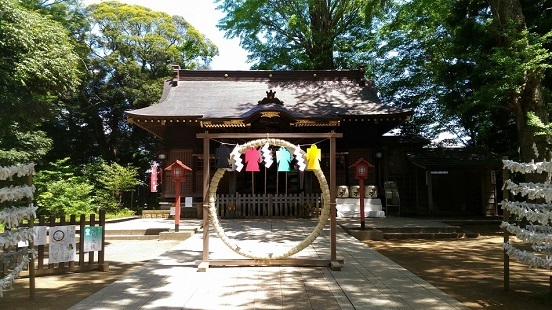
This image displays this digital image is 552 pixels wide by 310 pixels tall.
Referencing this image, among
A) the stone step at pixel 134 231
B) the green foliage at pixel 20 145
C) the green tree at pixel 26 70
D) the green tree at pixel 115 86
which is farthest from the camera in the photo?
the green tree at pixel 115 86

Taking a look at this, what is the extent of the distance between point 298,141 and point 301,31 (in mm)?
12524

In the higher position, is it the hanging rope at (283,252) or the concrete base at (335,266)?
the hanging rope at (283,252)

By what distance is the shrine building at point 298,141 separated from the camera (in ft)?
46.8

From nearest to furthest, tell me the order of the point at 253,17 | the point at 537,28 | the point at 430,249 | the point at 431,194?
the point at 430,249, the point at 537,28, the point at 431,194, the point at 253,17

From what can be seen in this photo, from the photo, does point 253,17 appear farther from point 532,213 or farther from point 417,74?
point 532,213

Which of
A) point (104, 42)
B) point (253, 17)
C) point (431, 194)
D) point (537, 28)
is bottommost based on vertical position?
point (431, 194)

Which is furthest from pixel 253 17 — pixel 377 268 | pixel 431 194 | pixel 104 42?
pixel 377 268

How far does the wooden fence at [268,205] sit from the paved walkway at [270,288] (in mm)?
6272

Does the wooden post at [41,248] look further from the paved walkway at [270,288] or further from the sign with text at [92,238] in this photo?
the paved walkway at [270,288]

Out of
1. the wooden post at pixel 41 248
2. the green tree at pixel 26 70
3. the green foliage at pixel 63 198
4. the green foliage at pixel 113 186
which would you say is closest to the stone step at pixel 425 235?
the wooden post at pixel 41 248

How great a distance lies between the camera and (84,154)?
25484mm

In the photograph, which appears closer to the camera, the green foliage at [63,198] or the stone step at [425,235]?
the stone step at [425,235]

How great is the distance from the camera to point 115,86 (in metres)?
25.5

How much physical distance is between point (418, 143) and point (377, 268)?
11.9 metres
